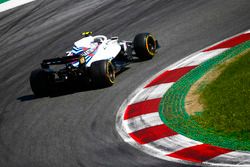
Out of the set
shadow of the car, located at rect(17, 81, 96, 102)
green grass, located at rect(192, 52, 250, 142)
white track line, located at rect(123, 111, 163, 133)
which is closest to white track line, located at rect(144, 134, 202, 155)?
green grass, located at rect(192, 52, 250, 142)

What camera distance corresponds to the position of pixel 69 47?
17781 mm

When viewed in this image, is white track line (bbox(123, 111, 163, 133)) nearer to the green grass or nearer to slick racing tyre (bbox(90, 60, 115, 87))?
the green grass

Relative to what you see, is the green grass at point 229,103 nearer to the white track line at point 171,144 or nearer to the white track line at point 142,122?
the white track line at point 171,144

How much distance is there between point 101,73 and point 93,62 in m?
0.40

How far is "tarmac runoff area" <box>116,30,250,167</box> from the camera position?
7.84 m

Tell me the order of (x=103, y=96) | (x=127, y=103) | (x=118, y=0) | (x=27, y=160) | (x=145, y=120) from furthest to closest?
(x=118, y=0), (x=103, y=96), (x=127, y=103), (x=145, y=120), (x=27, y=160)

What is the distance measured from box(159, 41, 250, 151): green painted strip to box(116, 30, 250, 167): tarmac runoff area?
12cm

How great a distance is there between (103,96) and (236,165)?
5.44m

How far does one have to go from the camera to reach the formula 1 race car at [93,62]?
1289 centimetres

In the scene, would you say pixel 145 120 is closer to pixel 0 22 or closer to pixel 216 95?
pixel 216 95

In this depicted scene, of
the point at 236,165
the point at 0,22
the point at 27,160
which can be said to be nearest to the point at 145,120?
the point at 27,160

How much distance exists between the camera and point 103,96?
40.7 feet

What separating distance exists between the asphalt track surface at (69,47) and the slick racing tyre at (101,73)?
0.21 meters

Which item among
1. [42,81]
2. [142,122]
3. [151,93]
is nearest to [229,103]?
[142,122]
